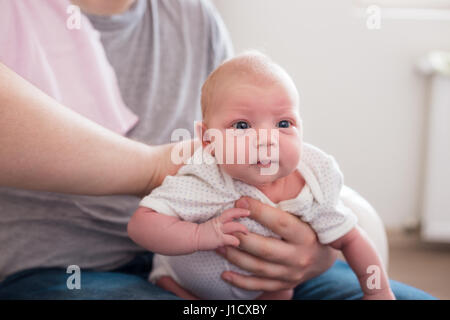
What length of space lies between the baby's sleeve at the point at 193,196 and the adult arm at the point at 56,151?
65 mm

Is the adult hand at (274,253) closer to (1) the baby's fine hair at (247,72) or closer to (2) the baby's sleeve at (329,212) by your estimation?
(2) the baby's sleeve at (329,212)

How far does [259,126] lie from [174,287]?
0.35m

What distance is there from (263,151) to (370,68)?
1640 millimetres

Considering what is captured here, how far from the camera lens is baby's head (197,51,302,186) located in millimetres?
594

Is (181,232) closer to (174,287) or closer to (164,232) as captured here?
(164,232)

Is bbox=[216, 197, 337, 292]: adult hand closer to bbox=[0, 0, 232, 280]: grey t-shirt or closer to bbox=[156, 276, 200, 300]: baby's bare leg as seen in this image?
bbox=[156, 276, 200, 300]: baby's bare leg

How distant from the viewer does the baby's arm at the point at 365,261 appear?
2.28 ft

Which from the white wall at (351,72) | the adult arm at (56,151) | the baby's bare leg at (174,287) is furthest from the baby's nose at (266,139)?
the white wall at (351,72)

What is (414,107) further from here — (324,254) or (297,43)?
(324,254)

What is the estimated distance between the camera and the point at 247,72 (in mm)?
613

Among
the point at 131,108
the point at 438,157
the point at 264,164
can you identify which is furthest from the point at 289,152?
the point at 438,157

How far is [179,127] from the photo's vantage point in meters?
0.96
